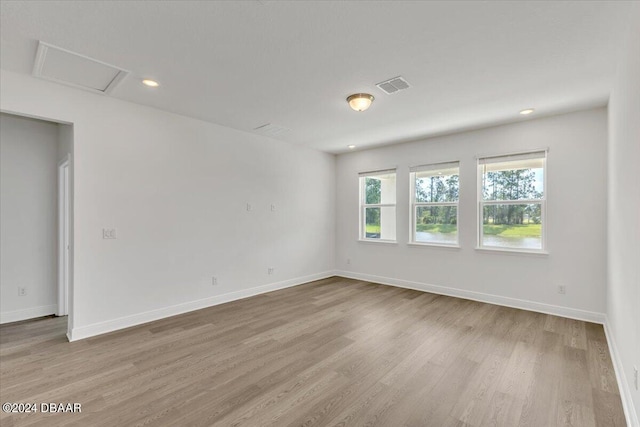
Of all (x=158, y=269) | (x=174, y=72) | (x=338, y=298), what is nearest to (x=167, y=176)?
(x=158, y=269)

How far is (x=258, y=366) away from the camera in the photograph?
2607mm

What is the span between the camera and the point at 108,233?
3.42 meters

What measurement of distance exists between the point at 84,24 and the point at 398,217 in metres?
4.95

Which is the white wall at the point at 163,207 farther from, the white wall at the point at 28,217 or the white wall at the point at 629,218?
the white wall at the point at 629,218

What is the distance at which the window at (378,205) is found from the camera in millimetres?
5824

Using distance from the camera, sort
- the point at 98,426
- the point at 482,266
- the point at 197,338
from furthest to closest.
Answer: the point at 482,266 < the point at 197,338 < the point at 98,426

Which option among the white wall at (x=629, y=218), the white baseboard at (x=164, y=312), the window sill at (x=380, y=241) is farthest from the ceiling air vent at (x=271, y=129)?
the white wall at (x=629, y=218)

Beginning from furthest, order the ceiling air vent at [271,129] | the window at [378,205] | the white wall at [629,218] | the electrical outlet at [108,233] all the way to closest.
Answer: the window at [378,205], the ceiling air vent at [271,129], the electrical outlet at [108,233], the white wall at [629,218]

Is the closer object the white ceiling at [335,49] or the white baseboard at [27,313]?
the white ceiling at [335,49]

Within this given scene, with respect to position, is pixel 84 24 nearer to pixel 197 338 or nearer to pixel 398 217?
pixel 197 338

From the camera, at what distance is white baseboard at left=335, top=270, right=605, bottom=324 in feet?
12.3

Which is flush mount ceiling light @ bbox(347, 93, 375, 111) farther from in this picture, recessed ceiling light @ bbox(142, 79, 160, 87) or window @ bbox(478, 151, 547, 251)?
window @ bbox(478, 151, 547, 251)

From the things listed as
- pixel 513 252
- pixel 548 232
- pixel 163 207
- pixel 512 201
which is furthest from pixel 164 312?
pixel 548 232

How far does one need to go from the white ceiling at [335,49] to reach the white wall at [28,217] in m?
1.59
